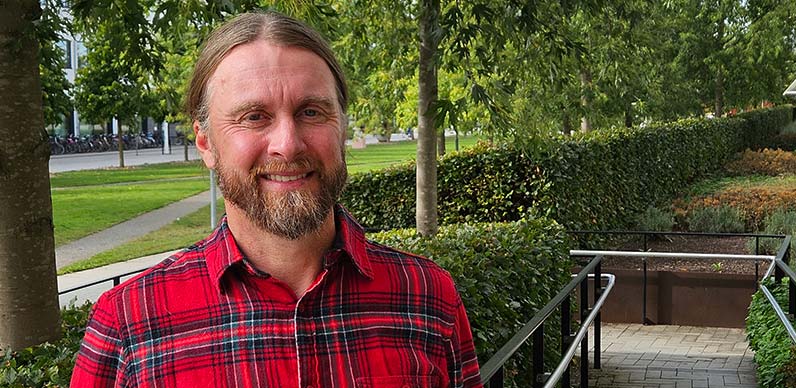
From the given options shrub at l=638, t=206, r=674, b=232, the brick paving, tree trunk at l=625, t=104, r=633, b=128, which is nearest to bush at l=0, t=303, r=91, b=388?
the brick paving

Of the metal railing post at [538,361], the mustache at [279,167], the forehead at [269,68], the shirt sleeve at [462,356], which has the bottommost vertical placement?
the metal railing post at [538,361]

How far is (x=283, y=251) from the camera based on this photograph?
1965mm

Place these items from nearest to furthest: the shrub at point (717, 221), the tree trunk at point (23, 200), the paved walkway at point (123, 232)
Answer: the tree trunk at point (23, 200) < the shrub at point (717, 221) < the paved walkway at point (123, 232)

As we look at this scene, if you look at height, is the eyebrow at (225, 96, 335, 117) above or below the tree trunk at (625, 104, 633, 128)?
above

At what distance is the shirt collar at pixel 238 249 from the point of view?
192cm

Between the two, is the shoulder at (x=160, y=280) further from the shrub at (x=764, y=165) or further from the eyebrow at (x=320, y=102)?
the shrub at (x=764, y=165)

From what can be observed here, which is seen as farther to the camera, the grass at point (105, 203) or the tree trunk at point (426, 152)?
the grass at point (105, 203)

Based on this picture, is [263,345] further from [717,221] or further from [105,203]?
[105,203]

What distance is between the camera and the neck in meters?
1.96

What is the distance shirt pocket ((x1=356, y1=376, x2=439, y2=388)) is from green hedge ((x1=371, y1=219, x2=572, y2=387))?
3.04 metres

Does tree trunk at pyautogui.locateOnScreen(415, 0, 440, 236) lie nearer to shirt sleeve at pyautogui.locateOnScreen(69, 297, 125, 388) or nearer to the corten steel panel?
the corten steel panel

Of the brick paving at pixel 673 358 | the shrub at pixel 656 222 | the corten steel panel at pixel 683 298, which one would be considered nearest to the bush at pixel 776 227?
the shrub at pixel 656 222

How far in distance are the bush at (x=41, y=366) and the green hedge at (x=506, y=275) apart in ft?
6.27

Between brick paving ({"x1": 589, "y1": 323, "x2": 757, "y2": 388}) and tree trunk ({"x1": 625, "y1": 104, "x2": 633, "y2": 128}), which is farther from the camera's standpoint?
tree trunk ({"x1": 625, "y1": 104, "x2": 633, "y2": 128})
